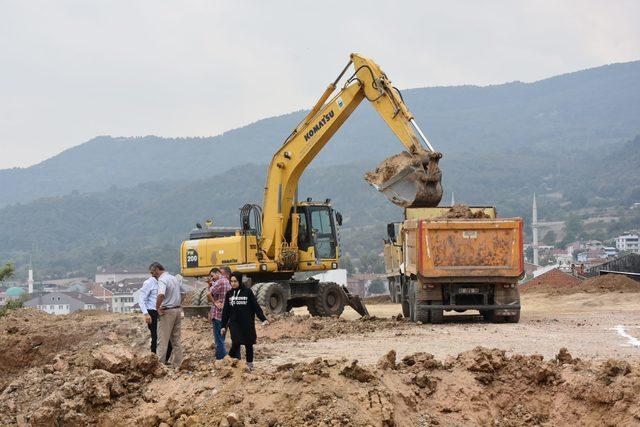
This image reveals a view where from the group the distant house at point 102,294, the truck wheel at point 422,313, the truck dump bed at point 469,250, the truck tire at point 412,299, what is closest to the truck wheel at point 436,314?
the truck wheel at point 422,313

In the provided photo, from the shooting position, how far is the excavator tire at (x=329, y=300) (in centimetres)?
2869

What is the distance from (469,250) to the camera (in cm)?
2314

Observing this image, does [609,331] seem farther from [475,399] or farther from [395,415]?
[395,415]

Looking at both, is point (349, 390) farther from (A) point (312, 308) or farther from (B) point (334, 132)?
(A) point (312, 308)

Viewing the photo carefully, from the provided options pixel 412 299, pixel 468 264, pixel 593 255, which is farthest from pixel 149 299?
pixel 593 255

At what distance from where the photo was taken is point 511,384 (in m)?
13.2

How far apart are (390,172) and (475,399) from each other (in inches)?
495

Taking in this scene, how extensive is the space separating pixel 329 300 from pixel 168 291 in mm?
12959

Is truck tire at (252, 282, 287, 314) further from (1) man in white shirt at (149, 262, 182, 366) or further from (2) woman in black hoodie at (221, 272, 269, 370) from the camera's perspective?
(2) woman in black hoodie at (221, 272, 269, 370)

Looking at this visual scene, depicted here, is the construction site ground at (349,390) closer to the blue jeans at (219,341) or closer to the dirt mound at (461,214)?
the blue jeans at (219,341)

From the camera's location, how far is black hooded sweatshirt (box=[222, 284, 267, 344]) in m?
15.1

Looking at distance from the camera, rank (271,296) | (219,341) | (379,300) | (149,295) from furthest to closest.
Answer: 1. (379,300)
2. (271,296)
3. (149,295)
4. (219,341)

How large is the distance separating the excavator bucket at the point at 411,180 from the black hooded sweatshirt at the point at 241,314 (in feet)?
32.0

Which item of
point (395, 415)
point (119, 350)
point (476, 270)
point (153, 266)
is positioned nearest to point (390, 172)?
point (476, 270)
